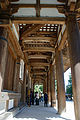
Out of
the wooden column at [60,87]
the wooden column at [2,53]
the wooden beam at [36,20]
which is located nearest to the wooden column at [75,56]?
the wooden beam at [36,20]

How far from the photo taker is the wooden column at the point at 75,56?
8.89ft

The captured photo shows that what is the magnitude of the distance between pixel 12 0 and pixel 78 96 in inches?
143

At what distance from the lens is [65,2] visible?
11.4ft

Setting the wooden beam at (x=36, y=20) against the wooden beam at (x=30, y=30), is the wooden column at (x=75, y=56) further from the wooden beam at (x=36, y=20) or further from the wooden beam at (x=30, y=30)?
the wooden beam at (x=30, y=30)

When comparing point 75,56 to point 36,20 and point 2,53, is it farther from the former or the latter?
point 2,53

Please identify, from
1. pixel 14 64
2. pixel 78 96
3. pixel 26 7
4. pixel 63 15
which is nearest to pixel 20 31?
pixel 14 64

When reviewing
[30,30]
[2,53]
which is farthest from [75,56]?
[30,30]

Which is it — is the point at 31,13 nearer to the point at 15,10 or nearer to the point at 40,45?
Answer: the point at 15,10

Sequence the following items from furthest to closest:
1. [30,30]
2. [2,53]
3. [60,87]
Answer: [30,30]
[60,87]
[2,53]

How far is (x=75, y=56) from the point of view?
294 cm

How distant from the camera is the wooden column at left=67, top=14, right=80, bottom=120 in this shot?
2.71 m

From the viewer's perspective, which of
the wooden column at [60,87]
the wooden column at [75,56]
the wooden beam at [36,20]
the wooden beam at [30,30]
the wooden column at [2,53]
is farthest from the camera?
the wooden beam at [30,30]

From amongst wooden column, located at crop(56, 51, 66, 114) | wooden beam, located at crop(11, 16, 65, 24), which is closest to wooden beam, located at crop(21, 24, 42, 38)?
wooden beam, located at crop(11, 16, 65, 24)

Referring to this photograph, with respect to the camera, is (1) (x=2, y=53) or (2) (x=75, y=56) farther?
(1) (x=2, y=53)
